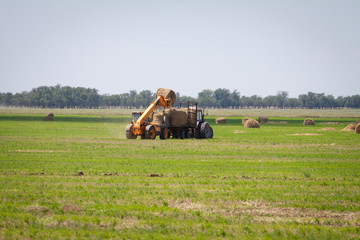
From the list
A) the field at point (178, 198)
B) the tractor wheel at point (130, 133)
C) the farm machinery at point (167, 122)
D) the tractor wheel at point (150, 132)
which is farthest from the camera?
the tractor wheel at point (130, 133)

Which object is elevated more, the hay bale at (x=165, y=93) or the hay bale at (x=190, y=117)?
the hay bale at (x=165, y=93)

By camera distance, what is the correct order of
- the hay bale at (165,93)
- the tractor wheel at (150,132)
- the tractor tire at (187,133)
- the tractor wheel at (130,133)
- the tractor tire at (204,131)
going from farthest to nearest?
the tractor tire at (187,133) < the tractor tire at (204,131) < the hay bale at (165,93) < the tractor wheel at (130,133) < the tractor wheel at (150,132)

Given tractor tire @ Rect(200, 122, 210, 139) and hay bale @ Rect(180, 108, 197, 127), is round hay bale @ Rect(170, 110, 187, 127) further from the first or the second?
tractor tire @ Rect(200, 122, 210, 139)

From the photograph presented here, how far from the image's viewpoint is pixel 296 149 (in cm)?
3161

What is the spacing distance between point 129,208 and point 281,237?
14.0 feet

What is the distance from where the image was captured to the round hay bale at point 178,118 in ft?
135

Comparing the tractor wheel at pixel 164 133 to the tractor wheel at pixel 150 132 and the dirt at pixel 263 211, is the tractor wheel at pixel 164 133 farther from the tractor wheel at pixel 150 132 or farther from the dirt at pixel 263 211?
the dirt at pixel 263 211

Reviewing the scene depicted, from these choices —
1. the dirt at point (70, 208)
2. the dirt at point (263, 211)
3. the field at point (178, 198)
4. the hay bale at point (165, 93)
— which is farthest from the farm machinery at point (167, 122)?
the dirt at point (70, 208)

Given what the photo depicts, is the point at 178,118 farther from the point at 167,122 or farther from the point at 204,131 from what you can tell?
the point at 204,131

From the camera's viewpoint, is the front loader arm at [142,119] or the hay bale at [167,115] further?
the hay bale at [167,115]

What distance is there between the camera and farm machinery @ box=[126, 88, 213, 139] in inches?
1543

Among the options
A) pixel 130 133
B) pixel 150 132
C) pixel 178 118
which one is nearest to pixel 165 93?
pixel 178 118

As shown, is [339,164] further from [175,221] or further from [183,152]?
[175,221]

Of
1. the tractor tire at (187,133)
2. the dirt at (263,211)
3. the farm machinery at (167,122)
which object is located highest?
the farm machinery at (167,122)
